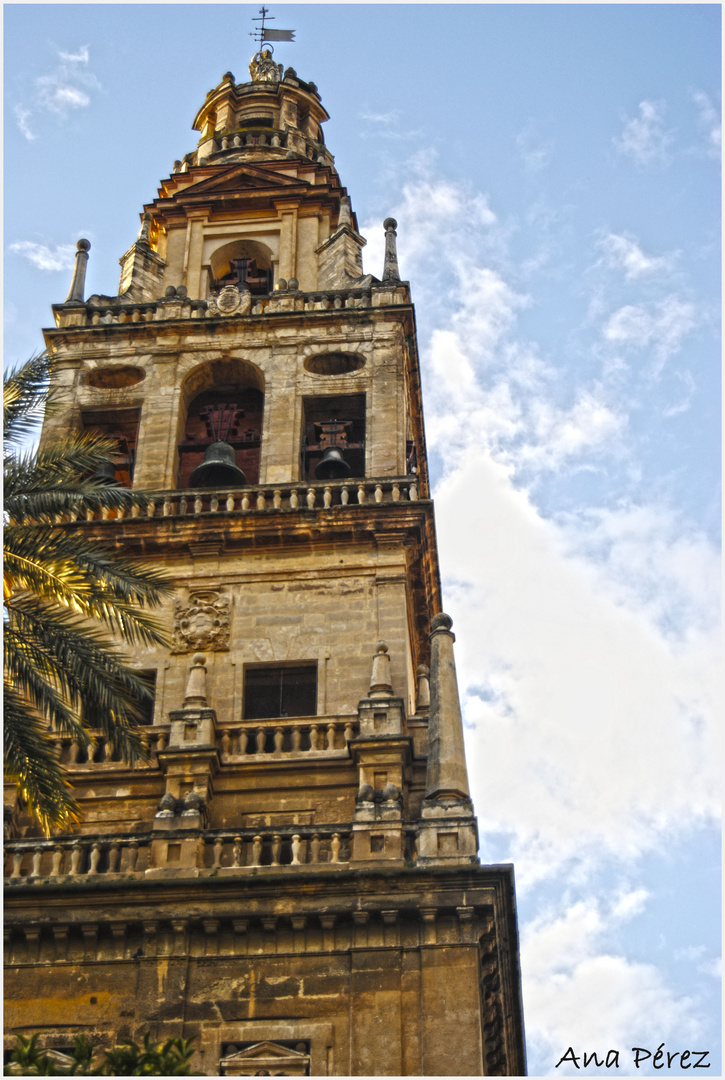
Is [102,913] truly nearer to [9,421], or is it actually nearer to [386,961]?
[386,961]

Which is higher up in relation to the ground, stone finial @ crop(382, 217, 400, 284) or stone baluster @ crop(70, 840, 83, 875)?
stone finial @ crop(382, 217, 400, 284)

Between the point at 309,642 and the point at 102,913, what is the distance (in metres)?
6.37

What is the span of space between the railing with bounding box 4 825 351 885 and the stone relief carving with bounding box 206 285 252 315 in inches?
542

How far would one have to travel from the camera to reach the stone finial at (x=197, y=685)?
24.8 meters

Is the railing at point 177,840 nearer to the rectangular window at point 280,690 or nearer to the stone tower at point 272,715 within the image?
the stone tower at point 272,715

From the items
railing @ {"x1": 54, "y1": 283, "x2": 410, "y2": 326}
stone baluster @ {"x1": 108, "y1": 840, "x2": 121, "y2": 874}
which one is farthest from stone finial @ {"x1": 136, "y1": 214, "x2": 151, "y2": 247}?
stone baluster @ {"x1": 108, "y1": 840, "x2": 121, "y2": 874}

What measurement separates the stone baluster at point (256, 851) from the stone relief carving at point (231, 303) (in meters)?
14.0

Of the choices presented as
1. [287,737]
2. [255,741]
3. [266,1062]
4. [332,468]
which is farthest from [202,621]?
[266,1062]

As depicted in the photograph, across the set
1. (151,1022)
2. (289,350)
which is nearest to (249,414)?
(289,350)

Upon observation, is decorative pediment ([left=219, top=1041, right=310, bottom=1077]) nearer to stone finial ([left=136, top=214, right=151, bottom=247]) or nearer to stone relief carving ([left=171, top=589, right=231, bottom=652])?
stone relief carving ([left=171, top=589, right=231, bottom=652])

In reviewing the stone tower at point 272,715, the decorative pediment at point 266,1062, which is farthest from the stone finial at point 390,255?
the decorative pediment at point 266,1062

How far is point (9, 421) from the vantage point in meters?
19.1

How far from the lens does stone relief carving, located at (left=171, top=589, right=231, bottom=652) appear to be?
2636 centimetres

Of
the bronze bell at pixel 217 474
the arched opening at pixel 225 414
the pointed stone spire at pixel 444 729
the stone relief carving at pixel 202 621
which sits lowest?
the pointed stone spire at pixel 444 729
